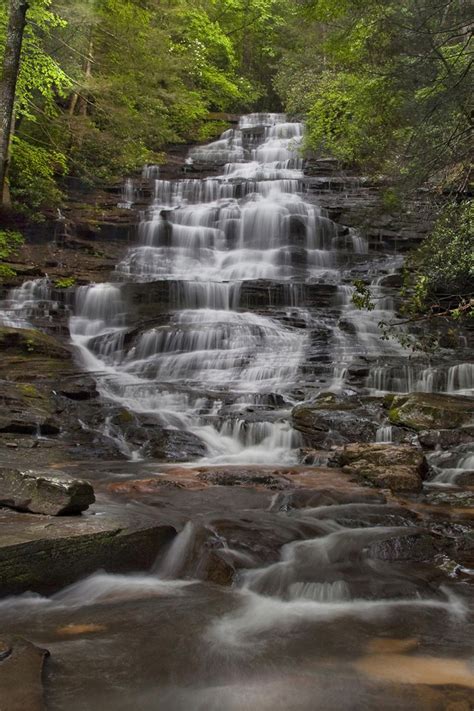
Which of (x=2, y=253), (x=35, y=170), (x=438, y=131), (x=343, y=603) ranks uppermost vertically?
(x=35, y=170)

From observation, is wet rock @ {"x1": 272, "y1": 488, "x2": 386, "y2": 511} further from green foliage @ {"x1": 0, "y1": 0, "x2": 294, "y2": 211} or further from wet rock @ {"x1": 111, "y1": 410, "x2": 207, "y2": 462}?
green foliage @ {"x1": 0, "y1": 0, "x2": 294, "y2": 211}

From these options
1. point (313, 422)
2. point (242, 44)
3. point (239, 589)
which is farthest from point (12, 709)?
point (242, 44)

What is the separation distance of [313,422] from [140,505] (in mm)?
4397

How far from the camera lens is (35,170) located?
18.0m

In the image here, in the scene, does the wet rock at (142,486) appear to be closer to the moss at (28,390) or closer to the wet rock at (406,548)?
the wet rock at (406,548)

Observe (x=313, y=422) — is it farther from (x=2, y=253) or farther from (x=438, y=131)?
(x=2, y=253)

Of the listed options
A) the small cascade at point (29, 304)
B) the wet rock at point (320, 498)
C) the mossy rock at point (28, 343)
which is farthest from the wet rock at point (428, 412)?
the small cascade at point (29, 304)

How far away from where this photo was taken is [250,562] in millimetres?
5039

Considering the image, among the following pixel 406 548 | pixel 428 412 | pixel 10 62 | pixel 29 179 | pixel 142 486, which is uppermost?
pixel 10 62

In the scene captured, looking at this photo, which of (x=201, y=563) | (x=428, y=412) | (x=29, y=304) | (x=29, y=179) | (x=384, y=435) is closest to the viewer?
(x=201, y=563)

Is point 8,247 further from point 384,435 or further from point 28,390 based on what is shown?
point 384,435

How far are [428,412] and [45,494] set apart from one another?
6.84 meters

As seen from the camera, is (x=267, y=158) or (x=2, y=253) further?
(x=267, y=158)

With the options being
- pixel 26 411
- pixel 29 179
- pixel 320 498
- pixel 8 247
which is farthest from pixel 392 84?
pixel 8 247
